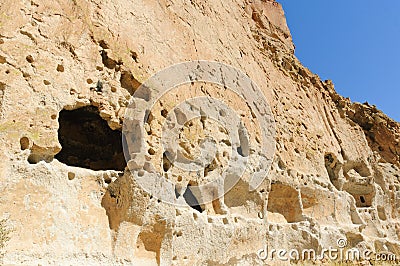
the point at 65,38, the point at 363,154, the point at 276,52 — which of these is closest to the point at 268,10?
the point at 276,52

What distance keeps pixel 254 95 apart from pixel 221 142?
2211mm

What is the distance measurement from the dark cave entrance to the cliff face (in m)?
0.02

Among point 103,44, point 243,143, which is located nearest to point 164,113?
point 103,44

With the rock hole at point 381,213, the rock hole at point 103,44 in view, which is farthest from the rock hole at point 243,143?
the rock hole at point 381,213

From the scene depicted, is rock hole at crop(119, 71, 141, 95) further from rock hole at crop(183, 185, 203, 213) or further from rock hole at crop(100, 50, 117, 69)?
rock hole at crop(183, 185, 203, 213)

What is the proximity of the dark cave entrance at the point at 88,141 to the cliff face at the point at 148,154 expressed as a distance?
0.02 metres

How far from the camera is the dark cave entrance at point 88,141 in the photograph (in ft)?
20.8

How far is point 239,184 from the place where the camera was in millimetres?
6930

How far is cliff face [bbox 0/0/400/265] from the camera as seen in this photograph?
4.37m

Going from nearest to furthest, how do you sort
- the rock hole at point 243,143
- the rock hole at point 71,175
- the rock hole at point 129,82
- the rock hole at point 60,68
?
1. the rock hole at point 71,175
2. the rock hole at point 60,68
3. the rock hole at point 129,82
4. the rock hole at point 243,143

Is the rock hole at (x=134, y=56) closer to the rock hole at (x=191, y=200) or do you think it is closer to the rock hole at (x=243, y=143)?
the rock hole at (x=191, y=200)

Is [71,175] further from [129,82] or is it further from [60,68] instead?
[129,82]

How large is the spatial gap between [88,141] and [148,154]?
5.85 feet

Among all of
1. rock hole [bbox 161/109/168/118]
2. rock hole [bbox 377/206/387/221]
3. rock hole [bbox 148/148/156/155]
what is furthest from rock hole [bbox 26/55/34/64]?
rock hole [bbox 377/206/387/221]
